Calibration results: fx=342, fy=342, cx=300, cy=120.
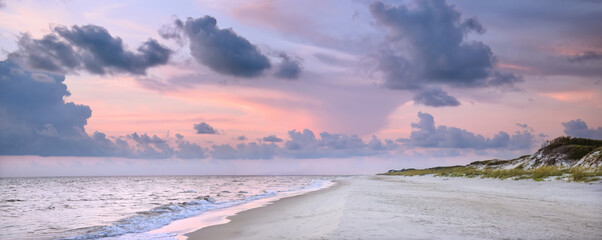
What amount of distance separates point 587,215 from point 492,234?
278 inches

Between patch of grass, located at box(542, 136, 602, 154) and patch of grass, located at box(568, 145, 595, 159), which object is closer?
patch of grass, located at box(568, 145, 595, 159)

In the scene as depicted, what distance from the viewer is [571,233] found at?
9289mm

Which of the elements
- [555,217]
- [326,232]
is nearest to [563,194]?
[555,217]

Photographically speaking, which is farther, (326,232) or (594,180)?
(594,180)

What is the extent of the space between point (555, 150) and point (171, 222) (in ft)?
209

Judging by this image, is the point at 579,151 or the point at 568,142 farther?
the point at 568,142

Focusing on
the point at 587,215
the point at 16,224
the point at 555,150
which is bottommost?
the point at 16,224

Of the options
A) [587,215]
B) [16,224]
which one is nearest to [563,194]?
[587,215]

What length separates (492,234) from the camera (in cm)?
894

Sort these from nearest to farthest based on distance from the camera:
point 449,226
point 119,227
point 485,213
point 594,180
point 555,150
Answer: point 449,226 → point 485,213 → point 119,227 → point 594,180 → point 555,150

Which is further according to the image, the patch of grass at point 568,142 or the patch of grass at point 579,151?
the patch of grass at point 568,142

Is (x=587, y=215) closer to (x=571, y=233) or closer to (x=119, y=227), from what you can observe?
(x=571, y=233)

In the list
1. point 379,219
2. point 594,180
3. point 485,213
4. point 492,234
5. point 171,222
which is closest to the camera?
point 492,234

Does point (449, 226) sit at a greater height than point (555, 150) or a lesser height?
lesser
